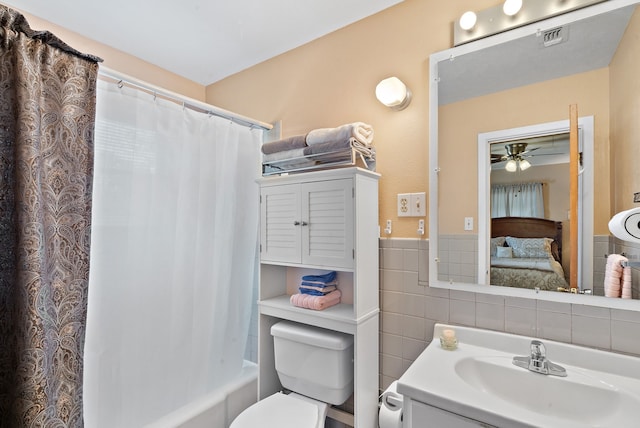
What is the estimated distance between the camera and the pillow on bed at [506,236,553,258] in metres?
1.22

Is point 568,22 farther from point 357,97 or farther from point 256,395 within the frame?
point 256,395

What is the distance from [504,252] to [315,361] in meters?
0.99

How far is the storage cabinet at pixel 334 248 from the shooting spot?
143 centimetres

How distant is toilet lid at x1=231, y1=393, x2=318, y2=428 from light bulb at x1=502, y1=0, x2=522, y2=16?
1.92m

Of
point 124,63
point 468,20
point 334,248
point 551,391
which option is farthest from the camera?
point 124,63

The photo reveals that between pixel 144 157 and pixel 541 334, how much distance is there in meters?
1.83

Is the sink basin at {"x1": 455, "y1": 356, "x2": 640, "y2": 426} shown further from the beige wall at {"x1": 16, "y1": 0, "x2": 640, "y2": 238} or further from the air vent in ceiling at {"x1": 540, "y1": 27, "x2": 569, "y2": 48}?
the air vent in ceiling at {"x1": 540, "y1": 27, "x2": 569, "y2": 48}

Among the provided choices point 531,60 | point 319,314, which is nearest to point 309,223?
point 319,314

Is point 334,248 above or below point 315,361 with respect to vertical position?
above

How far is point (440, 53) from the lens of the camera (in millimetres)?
1449

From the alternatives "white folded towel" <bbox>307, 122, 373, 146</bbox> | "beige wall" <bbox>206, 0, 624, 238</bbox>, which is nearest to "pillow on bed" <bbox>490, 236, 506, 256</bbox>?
"beige wall" <bbox>206, 0, 624, 238</bbox>

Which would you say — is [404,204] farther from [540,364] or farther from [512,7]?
[512,7]

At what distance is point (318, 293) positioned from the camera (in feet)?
5.30

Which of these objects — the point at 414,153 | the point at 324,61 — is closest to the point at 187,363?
the point at 414,153
